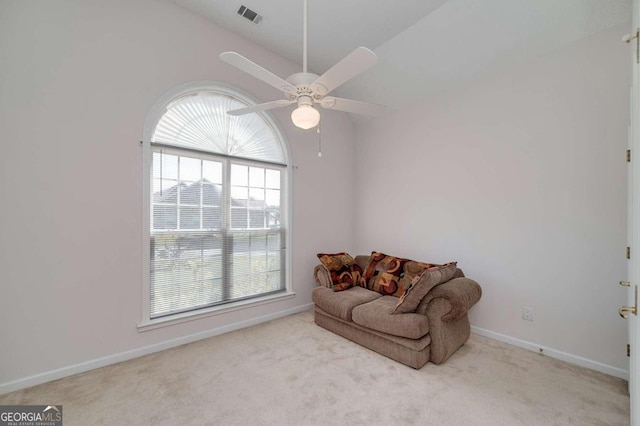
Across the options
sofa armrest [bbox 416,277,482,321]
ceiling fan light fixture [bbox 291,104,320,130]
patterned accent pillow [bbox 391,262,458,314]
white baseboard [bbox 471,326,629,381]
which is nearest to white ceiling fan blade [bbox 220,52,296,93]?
ceiling fan light fixture [bbox 291,104,320,130]

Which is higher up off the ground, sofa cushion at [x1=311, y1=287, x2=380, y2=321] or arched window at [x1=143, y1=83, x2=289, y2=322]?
arched window at [x1=143, y1=83, x2=289, y2=322]

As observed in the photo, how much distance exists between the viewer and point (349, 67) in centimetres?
153

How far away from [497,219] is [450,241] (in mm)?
570

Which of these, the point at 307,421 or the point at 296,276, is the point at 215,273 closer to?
the point at 296,276

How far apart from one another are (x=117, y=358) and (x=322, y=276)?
218cm

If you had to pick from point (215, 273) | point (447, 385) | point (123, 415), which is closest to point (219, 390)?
point (123, 415)

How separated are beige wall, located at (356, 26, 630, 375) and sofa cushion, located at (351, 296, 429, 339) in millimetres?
1141

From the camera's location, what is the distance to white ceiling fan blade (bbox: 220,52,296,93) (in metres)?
1.48

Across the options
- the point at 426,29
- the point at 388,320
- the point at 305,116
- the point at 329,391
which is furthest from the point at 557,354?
the point at 426,29

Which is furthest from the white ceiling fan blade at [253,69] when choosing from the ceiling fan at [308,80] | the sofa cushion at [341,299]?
the sofa cushion at [341,299]

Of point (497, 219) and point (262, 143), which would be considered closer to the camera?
point (497, 219)

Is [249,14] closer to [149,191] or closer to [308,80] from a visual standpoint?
[308,80]

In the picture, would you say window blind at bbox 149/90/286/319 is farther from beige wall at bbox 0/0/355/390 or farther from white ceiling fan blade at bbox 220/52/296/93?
white ceiling fan blade at bbox 220/52/296/93

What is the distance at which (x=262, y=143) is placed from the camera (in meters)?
3.44
